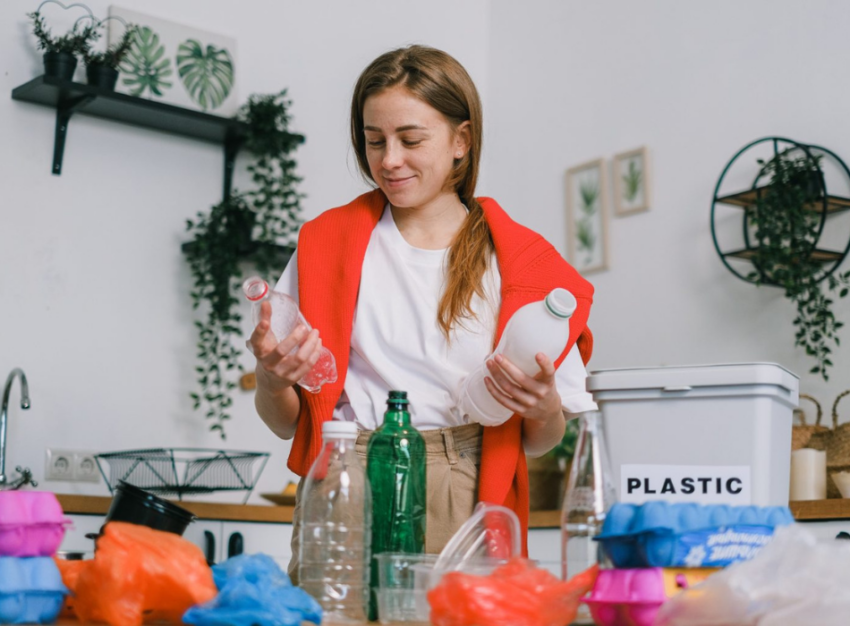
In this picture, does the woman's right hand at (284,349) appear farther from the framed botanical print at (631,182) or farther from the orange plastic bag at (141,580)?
the framed botanical print at (631,182)

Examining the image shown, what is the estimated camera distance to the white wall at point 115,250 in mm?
2930

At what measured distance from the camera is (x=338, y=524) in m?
0.91

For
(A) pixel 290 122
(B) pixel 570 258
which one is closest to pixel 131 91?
(A) pixel 290 122

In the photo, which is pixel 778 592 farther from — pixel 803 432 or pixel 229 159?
pixel 229 159

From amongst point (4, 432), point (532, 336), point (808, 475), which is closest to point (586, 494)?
point (532, 336)

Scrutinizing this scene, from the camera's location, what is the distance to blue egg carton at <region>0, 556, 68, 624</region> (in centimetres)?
82

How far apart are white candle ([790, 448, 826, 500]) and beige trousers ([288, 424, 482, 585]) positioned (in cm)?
132

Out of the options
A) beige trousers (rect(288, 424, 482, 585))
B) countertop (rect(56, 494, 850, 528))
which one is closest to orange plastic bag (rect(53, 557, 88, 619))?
beige trousers (rect(288, 424, 482, 585))

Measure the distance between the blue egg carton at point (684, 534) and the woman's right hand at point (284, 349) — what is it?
1.36 ft

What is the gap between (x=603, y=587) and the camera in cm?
80

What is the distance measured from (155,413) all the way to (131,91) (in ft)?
3.32

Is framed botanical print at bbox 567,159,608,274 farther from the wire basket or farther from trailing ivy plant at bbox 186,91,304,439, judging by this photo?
the wire basket

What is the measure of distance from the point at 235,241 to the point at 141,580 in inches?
95.6

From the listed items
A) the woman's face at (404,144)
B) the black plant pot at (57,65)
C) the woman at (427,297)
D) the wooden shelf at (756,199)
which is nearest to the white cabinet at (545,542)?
the wooden shelf at (756,199)
